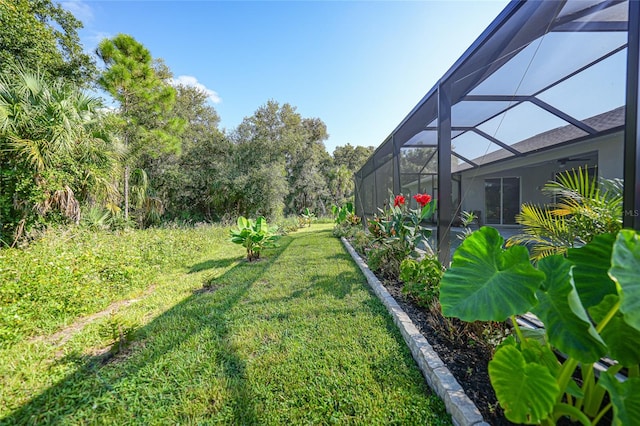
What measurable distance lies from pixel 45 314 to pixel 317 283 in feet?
9.75

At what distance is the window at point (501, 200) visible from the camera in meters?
7.34

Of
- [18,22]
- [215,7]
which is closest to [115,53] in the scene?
[18,22]

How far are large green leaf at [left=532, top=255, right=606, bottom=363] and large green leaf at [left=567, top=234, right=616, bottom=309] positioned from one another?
11 centimetres

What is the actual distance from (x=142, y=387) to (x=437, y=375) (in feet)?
6.48

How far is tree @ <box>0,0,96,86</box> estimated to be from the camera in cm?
583

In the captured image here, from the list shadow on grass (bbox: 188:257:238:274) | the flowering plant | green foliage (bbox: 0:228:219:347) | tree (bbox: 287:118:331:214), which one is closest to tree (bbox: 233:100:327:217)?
tree (bbox: 287:118:331:214)

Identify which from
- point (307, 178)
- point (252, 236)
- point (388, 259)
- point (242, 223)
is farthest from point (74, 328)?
point (307, 178)

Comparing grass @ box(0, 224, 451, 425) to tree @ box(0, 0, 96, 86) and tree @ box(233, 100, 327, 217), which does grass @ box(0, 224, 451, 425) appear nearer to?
tree @ box(0, 0, 96, 86)

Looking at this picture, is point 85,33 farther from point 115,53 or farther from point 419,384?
point 419,384

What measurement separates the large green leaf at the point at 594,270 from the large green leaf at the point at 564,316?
11 cm

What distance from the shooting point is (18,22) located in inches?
235

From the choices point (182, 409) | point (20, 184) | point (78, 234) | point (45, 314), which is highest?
point (20, 184)

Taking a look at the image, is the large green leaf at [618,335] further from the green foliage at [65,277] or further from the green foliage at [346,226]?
the green foliage at [346,226]

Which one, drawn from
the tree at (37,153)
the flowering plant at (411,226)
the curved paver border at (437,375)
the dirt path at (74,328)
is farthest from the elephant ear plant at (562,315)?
the tree at (37,153)
